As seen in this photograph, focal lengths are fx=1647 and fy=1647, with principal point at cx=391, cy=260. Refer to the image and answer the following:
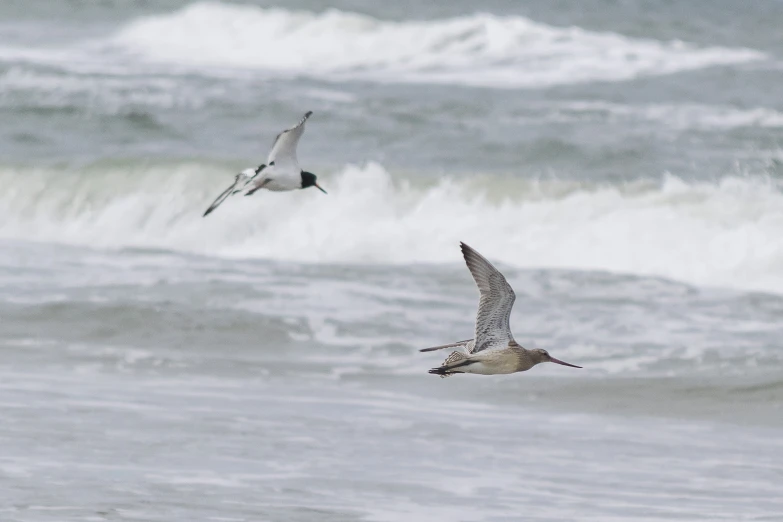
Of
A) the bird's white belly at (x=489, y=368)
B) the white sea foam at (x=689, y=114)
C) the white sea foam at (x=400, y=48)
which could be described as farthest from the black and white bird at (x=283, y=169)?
the white sea foam at (x=400, y=48)

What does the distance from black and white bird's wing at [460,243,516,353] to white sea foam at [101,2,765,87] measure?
21854 mm

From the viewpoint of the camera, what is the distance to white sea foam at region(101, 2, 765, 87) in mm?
31484

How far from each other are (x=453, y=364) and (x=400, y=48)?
29.6 metres

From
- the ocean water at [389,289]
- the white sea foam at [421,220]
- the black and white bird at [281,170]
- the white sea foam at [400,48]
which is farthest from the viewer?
the white sea foam at [400,48]

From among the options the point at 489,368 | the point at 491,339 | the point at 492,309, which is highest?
the point at 492,309

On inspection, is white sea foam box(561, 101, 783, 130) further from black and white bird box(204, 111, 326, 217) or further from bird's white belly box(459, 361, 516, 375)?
bird's white belly box(459, 361, 516, 375)

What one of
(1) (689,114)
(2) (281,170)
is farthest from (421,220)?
(2) (281,170)

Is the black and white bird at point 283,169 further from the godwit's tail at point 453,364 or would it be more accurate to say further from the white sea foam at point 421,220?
the white sea foam at point 421,220

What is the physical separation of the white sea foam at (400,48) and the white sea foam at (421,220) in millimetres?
10180

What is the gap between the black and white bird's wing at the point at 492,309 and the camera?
7.32 meters

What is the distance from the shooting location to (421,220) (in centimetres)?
1853

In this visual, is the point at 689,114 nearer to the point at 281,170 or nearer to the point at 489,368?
the point at 281,170

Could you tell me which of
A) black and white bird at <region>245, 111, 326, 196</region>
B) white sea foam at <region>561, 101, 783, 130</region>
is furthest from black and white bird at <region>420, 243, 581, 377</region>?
white sea foam at <region>561, 101, 783, 130</region>

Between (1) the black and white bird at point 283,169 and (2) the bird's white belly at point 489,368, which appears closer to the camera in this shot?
(2) the bird's white belly at point 489,368
